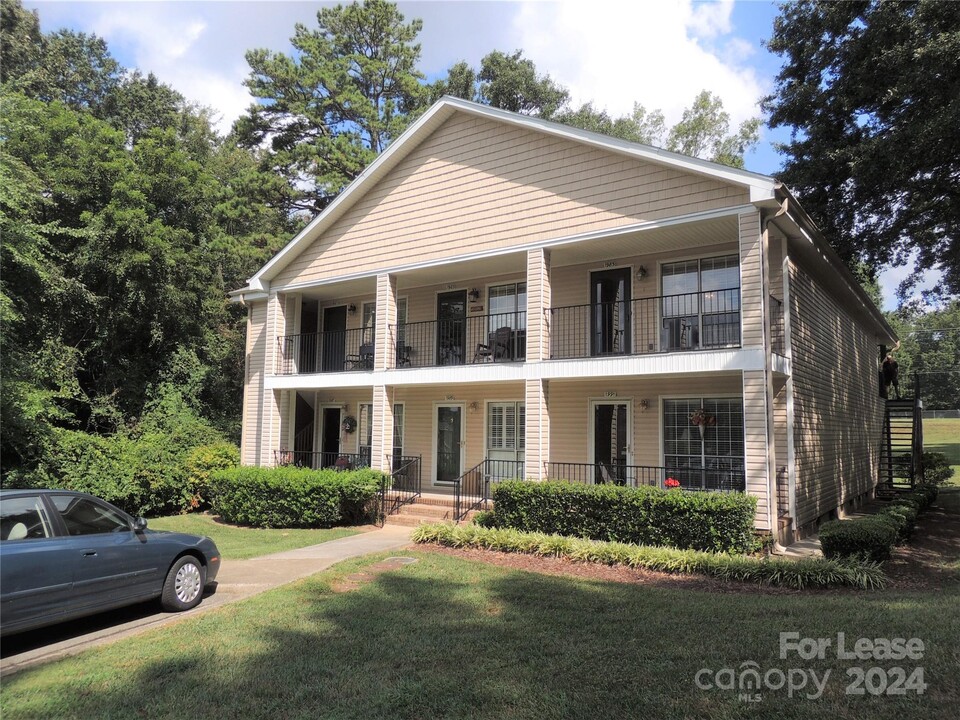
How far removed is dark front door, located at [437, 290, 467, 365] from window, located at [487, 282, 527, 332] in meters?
0.84

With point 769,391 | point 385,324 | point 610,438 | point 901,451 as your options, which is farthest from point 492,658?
point 901,451

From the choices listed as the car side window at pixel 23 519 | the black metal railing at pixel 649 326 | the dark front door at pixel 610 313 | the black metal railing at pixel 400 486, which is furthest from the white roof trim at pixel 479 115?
the car side window at pixel 23 519

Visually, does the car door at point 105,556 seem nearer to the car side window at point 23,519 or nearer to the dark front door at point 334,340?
the car side window at point 23,519

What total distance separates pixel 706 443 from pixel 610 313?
3440 millimetres

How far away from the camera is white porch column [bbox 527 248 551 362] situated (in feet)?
40.6

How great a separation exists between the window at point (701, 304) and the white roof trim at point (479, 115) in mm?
2278

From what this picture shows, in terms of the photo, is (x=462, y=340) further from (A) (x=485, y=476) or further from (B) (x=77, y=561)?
(B) (x=77, y=561)

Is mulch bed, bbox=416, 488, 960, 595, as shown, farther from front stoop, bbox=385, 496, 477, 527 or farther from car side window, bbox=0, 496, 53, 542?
car side window, bbox=0, 496, 53, 542

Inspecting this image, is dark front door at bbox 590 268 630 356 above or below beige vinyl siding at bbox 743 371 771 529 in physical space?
above

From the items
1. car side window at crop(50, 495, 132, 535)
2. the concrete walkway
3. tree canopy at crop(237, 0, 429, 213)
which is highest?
tree canopy at crop(237, 0, 429, 213)

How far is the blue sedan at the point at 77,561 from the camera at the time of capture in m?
5.18

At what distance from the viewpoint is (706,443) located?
1227 centimetres

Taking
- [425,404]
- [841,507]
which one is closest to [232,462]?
[425,404]

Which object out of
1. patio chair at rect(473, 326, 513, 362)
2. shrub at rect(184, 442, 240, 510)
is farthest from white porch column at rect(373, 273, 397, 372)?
shrub at rect(184, 442, 240, 510)
